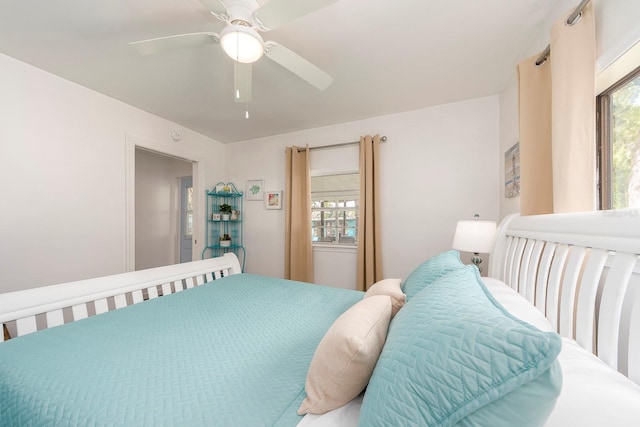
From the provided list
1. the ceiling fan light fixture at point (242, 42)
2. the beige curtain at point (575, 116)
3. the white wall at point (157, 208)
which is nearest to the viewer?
the beige curtain at point (575, 116)

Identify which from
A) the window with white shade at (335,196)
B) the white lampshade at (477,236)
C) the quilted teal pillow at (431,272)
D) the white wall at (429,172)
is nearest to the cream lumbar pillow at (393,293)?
the quilted teal pillow at (431,272)

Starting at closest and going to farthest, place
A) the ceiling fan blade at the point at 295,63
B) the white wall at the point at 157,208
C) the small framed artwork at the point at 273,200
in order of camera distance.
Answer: the ceiling fan blade at the point at 295,63
the small framed artwork at the point at 273,200
the white wall at the point at 157,208

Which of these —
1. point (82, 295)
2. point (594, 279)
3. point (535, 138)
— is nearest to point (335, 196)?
point (535, 138)

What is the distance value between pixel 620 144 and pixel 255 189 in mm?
3545

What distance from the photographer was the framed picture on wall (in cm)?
187

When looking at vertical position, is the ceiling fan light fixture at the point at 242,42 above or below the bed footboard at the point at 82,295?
above

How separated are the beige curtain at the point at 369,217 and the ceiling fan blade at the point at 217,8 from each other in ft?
6.44

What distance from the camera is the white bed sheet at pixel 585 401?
0.43 m

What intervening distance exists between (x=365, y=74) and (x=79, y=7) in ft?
6.40

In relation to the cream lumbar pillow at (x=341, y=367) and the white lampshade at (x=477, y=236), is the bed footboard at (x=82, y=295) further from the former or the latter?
the white lampshade at (x=477, y=236)

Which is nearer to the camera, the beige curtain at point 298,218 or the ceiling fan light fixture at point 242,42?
the ceiling fan light fixture at point 242,42

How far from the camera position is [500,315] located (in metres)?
0.49

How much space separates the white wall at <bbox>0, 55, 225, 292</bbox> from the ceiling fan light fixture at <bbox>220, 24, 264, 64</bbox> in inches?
77.6

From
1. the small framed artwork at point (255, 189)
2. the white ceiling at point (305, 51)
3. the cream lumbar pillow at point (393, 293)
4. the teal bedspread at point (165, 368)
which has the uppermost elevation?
the white ceiling at point (305, 51)
